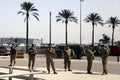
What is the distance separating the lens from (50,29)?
91.5 meters

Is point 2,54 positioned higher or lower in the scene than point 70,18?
lower

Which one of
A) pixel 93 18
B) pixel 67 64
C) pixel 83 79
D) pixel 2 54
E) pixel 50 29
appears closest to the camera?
pixel 83 79

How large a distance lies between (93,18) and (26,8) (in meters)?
20.1

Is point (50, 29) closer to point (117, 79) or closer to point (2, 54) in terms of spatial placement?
point (2, 54)

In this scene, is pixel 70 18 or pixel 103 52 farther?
pixel 70 18

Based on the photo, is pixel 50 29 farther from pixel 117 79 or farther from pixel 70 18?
pixel 117 79

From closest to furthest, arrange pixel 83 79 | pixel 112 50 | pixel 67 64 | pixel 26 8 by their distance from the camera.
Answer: pixel 83 79, pixel 67 64, pixel 112 50, pixel 26 8

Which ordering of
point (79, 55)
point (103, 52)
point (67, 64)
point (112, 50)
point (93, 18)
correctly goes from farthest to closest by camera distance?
point (93, 18)
point (112, 50)
point (79, 55)
point (67, 64)
point (103, 52)

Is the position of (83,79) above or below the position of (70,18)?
below

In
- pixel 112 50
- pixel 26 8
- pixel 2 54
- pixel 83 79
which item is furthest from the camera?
pixel 26 8

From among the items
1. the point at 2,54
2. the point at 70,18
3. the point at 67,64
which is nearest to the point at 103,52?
→ the point at 67,64

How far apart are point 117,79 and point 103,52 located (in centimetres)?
353

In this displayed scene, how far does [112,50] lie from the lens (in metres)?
63.5

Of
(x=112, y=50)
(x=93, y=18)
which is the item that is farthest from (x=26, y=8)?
(x=112, y=50)
